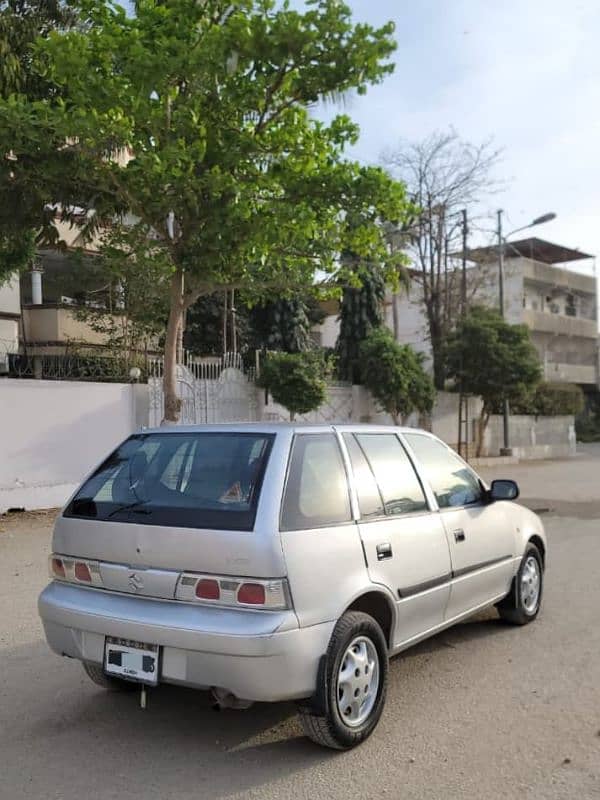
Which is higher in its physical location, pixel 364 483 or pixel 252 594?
pixel 364 483

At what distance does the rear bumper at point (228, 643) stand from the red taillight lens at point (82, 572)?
0.27 meters

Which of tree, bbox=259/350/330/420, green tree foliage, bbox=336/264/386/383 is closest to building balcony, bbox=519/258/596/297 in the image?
green tree foliage, bbox=336/264/386/383

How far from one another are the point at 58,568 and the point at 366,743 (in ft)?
6.21

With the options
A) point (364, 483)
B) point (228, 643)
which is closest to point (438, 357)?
point (364, 483)

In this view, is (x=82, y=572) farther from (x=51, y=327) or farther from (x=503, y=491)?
(x=51, y=327)

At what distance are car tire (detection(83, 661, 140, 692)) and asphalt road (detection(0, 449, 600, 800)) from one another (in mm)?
54

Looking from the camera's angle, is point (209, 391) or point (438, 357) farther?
point (438, 357)

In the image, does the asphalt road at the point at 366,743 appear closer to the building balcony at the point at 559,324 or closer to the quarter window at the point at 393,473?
the quarter window at the point at 393,473

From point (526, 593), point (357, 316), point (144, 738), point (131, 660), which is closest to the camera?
point (131, 660)

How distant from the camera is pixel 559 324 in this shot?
144 feet

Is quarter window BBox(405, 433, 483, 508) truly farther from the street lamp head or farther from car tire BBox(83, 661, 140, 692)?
the street lamp head

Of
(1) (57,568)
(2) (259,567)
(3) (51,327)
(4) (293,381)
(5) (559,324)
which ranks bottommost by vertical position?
(1) (57,568)

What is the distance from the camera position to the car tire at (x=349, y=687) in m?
3.48

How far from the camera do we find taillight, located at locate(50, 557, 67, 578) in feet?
13.3
